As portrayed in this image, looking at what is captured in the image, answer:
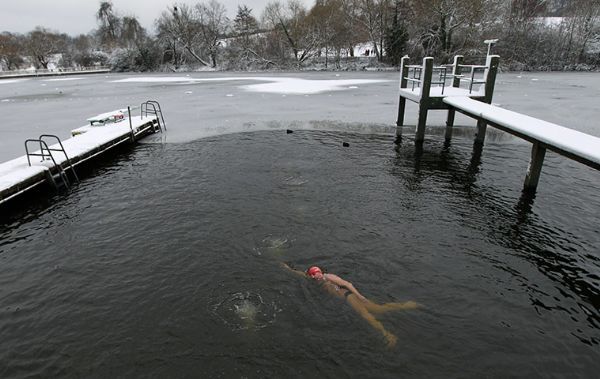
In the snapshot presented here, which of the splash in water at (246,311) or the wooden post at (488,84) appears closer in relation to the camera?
the splash in water at (246,311)

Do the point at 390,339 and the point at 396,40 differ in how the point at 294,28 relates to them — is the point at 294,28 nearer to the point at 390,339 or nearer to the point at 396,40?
the point at 396,40

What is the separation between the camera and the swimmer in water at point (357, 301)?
5148 millimetres

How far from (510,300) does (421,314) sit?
1469 millimetres

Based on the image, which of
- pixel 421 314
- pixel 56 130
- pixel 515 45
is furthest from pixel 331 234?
pixel 515 45

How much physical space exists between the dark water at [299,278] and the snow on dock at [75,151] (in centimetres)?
81

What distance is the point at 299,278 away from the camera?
613 centimetres

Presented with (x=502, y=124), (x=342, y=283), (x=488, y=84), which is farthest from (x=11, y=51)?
(x=342, y=283)

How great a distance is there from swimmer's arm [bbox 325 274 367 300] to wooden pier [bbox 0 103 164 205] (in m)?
7.62

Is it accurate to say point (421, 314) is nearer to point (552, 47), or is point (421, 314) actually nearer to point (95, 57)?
point (552, 47)

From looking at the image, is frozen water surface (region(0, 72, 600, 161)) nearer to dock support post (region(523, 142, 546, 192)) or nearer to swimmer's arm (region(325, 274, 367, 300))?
dock support post (region(523, 142, 546, 192))

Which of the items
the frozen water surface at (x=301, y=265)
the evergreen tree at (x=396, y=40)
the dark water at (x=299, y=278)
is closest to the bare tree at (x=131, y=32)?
the evergreen tree at (x=396, y=40)

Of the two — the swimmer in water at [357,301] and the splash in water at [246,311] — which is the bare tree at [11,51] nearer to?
the splash in water at [246,311]

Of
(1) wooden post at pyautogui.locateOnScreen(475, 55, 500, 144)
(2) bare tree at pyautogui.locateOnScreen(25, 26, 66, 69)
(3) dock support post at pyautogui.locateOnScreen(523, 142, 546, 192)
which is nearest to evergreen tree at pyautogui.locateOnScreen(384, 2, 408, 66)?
(1) wooden post at pyautogui.locateOnScreen(475, 55, 500, 144)

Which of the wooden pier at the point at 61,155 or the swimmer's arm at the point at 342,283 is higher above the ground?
the wooden pier at the point at 61,155
